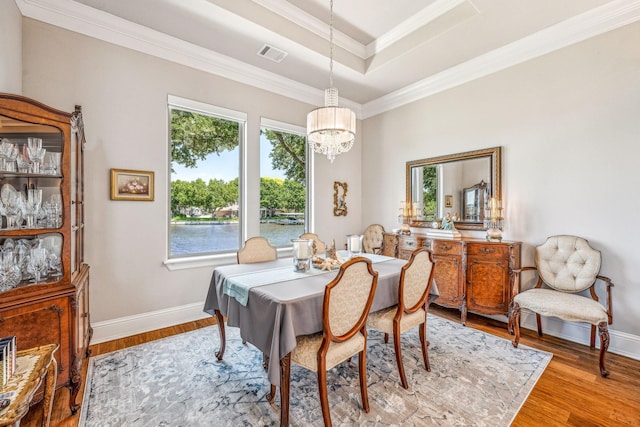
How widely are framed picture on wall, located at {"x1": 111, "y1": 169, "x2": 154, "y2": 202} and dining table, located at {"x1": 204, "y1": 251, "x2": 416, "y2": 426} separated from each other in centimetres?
143

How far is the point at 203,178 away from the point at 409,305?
9.32 ft

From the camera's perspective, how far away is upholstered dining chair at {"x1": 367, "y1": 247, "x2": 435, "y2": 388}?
2.11 m

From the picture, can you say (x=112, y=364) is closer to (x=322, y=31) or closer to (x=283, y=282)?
(x=283, y=282)

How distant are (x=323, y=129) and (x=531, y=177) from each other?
246 centimetres

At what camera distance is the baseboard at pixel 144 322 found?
111 inches

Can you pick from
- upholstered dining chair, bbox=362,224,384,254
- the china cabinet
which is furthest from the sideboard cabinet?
the china cabinet

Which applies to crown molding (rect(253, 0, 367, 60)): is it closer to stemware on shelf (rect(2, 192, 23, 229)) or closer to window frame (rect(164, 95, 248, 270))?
window frame (rect(164, 95, 248, 270))

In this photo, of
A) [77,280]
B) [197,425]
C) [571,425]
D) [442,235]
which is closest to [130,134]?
[77,280]

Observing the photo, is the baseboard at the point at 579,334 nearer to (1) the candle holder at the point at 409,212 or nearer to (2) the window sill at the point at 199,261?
(1) the candle holder at the point at 409,212

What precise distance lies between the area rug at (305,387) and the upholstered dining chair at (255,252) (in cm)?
83

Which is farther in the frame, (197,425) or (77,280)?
(77,280)

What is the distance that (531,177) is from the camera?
10.5 ft

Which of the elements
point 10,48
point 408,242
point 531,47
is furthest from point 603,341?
point 10,48

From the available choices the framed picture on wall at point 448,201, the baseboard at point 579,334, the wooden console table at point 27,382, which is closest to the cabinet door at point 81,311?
the wooden console table at point 27,382
